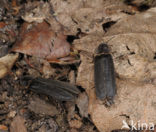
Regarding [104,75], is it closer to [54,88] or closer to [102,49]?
[102,49]

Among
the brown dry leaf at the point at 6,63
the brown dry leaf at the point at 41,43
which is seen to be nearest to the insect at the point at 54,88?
the brown dry leaf at the point at 6,63

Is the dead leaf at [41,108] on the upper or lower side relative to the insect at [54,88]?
lower

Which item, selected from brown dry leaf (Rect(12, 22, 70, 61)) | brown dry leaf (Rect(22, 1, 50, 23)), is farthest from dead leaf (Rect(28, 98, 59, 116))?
brown dry leaf (Rect(22, 1, 50, 23))

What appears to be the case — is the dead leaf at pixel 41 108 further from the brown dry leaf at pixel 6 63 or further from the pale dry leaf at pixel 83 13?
the pale dry leaf at pixel 83 13

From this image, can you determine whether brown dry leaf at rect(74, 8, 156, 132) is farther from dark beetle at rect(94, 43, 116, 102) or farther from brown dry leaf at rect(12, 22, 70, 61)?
brown dry leaf at rect(12, 22, 70, 61)

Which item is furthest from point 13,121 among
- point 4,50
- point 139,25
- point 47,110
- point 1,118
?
point 139,25

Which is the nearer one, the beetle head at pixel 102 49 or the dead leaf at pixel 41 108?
the beetle head at pixel 102 49

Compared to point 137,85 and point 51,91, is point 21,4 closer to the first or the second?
point 51,91

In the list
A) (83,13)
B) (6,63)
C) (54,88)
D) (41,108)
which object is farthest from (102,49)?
(6,63)
